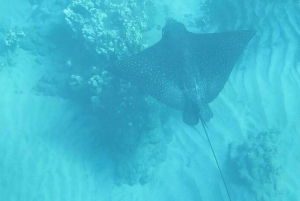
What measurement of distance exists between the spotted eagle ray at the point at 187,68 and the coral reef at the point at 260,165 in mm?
1624

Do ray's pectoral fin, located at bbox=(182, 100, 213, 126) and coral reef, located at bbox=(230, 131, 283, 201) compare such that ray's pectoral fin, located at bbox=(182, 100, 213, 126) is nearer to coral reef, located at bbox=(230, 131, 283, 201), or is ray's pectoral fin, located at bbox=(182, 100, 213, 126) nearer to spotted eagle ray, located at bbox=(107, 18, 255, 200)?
spotted eagle ray, located at bbox=(107, 18, 255, 200)

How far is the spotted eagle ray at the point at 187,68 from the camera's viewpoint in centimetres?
506

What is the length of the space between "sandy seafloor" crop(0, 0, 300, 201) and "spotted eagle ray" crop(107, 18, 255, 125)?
1534mm

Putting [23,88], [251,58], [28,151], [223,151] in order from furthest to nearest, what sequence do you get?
[23,88] < [251,58] < [28,151] < [223,151]

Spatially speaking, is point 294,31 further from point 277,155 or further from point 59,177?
point 59,177

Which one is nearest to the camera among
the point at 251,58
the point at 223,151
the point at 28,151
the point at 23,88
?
the point at 223,151

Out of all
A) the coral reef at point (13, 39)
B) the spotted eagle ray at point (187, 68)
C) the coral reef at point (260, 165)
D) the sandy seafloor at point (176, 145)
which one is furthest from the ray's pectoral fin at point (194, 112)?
the coral reef at point (13, 39)

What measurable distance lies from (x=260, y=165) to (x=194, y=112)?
7.36 feet

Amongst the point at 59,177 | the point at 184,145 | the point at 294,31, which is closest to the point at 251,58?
the point at 294,31

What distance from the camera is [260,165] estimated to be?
18.3ft

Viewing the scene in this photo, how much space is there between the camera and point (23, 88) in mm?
7801

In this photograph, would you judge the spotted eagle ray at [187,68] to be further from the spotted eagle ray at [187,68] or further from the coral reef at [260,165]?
the coral reef at [260,165]

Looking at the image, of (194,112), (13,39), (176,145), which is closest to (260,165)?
(176,145)

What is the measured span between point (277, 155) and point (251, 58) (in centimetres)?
292
